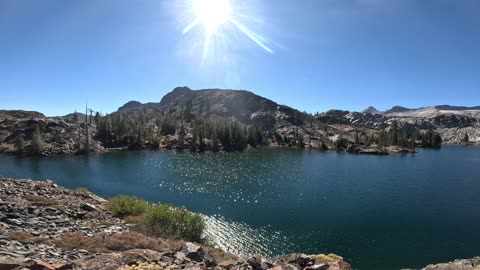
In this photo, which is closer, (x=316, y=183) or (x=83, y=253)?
(x=83, y=253)

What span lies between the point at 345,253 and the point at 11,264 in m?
42.8

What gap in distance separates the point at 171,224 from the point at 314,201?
1840 inches

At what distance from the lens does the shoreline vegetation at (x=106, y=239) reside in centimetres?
1948

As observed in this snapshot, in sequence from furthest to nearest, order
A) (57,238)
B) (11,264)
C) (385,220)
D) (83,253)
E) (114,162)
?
(114,162) < (385,220) < (57,238) < (83,253) < (11,264)

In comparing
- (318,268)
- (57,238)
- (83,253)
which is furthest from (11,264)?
(318,268)

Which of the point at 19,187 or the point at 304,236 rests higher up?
the point at 19,187

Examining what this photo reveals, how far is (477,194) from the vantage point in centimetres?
8575

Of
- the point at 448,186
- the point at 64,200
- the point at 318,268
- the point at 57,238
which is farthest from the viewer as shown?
the point at 448,186

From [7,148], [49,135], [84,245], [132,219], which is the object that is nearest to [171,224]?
[132,219]

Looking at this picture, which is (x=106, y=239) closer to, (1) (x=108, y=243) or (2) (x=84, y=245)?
(1) (x=108, y=243)

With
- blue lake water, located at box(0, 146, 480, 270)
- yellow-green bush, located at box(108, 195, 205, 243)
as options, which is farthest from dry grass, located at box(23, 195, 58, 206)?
blue lake water, located at box(0, 146, 480, 270)

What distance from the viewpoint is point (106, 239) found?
2809 centimetres

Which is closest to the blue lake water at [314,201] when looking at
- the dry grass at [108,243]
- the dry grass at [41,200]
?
the dry grass at [108,243]

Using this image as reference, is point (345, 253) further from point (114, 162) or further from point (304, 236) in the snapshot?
point (114, 162)
